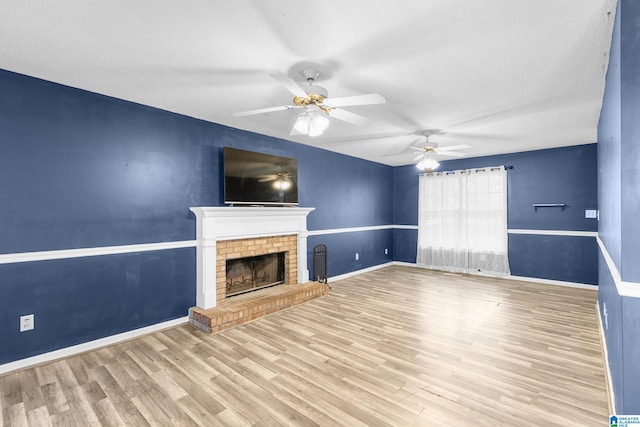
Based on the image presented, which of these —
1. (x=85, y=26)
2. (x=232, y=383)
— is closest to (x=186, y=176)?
(x=85, y=26)

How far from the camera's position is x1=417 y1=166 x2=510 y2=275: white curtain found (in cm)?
608

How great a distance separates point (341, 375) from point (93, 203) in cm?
291

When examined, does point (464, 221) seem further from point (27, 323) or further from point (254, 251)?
point (27, 323)

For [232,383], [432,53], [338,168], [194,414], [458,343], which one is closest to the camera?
[194,414]

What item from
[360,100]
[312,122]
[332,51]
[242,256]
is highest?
[332,51]

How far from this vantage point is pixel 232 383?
2.42 meters

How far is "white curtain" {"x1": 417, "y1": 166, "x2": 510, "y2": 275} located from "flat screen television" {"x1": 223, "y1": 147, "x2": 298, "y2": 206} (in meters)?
3.56

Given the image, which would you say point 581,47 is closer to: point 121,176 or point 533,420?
point 533,420

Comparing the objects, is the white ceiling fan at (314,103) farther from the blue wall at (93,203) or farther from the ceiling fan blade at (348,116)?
the blue wall at (93,203)


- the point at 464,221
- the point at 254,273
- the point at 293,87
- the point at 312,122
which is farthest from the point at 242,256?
the point at 464,221

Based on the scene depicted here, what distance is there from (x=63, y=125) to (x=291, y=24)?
249 centimetres

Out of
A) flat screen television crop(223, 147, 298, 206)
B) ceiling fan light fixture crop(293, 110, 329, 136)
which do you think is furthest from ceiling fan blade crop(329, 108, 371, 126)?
flat screen television crop(223, 147, 298, 206)

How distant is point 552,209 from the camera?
18.4 feet

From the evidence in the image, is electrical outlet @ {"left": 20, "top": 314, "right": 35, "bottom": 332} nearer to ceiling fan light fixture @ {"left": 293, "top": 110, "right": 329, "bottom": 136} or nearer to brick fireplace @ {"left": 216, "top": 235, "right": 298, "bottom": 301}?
brick fireplace @ {"left": 216, "top": 235, "right": 298, "bottom": 301}
